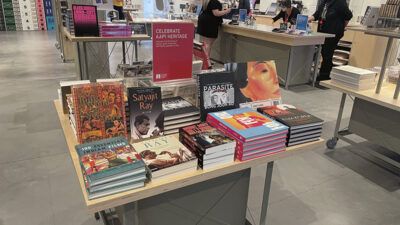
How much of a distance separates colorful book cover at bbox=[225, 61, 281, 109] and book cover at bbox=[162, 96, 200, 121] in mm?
269

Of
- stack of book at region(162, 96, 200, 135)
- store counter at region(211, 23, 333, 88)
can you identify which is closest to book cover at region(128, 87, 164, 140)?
stack of book at region(162, 96, 200, 135)

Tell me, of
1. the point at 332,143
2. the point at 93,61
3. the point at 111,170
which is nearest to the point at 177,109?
the point at 111,170

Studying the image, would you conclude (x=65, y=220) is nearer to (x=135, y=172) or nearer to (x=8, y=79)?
(x=135, y=172)

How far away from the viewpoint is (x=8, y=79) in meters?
5.39

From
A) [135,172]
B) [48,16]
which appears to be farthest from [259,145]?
[48,16]

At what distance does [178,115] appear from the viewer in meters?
1.60

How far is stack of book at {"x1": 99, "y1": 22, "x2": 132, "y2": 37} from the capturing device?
398 centimetres

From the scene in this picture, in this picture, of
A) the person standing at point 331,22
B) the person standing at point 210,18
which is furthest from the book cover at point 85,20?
the person standing at point 331,22

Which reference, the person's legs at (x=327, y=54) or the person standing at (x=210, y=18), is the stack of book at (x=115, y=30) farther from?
the person's legs at (x=327, y=54)

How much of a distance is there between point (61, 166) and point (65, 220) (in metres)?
0.77

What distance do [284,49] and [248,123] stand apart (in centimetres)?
410

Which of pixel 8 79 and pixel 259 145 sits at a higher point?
pixel 259 145

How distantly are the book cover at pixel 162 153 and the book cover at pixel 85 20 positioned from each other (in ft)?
9.52

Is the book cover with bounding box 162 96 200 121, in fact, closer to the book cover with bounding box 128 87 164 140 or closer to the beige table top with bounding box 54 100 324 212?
the book cover with bounding box 128 87 164 140
